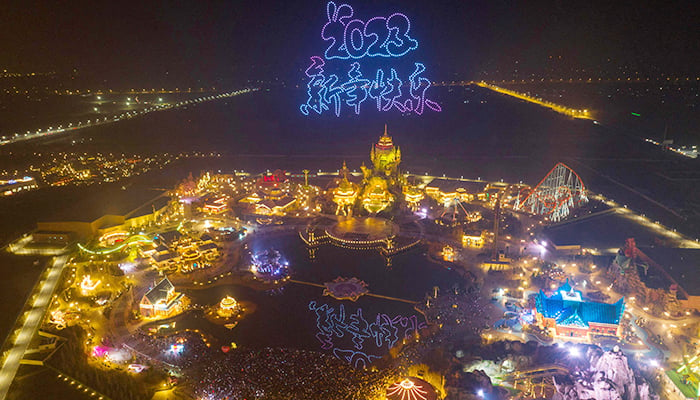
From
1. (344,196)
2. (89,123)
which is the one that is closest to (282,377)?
(344,196)

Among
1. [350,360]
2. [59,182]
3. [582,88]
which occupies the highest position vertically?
[582,88]

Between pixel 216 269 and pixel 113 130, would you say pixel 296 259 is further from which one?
pixel 113 130

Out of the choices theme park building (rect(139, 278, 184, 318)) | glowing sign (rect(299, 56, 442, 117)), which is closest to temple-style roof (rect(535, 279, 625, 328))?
theme park building (rect(139, 278, 184, 318))

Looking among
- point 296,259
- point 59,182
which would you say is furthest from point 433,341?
point 59,182

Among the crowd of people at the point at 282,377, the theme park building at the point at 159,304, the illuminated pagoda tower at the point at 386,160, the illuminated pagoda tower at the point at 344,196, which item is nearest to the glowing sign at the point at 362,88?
the illuminated pagoda tower at the point at 386,160

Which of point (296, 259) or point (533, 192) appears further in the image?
point (533, 192)
